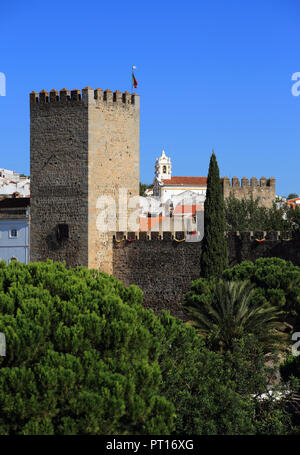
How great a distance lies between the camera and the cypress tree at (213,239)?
2736 cm

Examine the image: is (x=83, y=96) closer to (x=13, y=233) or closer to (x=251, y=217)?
(x=13, y=233)

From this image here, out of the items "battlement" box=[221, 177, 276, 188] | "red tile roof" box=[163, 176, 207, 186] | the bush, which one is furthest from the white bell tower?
the bush

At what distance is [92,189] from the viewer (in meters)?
28.0

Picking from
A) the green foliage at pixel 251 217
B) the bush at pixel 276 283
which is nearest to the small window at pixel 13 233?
the bush at pixel 276 283

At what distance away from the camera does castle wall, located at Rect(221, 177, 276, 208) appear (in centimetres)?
4531

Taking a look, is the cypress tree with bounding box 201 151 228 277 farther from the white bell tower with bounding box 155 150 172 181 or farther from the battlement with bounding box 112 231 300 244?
the white bell tower with bounding box 155 150 172 181

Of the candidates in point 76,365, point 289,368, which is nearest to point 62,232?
point 289,368

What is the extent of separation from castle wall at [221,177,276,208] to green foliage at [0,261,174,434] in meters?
30.5

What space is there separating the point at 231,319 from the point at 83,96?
13.4 metres

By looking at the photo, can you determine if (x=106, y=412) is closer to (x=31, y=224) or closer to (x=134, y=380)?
(x=134, y=380)

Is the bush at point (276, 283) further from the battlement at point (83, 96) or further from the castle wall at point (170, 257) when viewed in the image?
the battlement at point (83, 96)

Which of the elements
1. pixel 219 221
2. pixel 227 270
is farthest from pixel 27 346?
pixel 219 221

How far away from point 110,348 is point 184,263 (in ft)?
49.2

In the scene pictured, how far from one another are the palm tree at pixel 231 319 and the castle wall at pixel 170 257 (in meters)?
8.39
